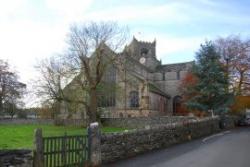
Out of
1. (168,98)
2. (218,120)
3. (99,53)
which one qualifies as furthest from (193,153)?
(168,98)

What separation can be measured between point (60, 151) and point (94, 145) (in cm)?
247

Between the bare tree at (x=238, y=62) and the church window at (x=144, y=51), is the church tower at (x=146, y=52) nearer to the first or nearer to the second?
the church window at (x=144, y=51)

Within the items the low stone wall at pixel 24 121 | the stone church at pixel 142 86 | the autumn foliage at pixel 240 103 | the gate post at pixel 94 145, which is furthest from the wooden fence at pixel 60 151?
the low stone wall at pixel 24 121

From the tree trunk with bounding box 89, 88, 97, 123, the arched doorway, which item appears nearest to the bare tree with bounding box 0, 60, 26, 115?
the tree trunk with bounding box 89, 88, 97, 123

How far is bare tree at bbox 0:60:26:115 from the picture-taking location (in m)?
73.9

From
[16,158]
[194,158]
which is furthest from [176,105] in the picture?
[16,158]

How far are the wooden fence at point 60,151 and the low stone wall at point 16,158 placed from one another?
0.41 meters

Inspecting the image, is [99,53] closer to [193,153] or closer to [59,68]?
[59,68]

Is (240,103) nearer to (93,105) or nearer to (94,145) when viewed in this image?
(93,105)

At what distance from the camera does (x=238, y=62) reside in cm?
6266

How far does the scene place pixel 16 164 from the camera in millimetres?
12570

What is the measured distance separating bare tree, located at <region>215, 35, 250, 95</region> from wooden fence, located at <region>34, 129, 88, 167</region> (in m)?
48.1

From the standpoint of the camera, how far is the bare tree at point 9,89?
7394 cm

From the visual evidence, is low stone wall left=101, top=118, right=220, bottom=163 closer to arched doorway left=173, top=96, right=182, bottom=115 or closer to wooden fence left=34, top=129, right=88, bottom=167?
wooden fence left=34, top=129, right=88, bottom=167
